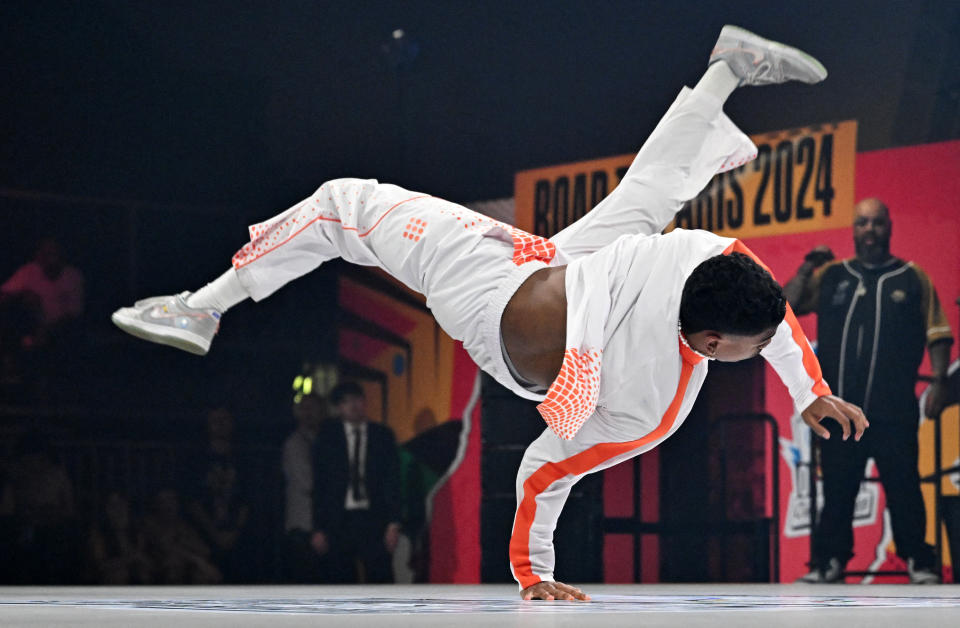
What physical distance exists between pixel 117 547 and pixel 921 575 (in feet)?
10.5

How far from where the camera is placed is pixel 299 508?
5.02 metres

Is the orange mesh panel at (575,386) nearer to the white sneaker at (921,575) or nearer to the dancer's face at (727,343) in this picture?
the dancer's face at (727,343)

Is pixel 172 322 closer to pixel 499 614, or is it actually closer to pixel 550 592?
pixel 550 592

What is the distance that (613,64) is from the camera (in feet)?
16.8

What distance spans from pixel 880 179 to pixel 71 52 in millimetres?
3407

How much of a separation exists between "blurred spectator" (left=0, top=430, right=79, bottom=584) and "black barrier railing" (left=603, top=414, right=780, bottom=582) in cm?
223

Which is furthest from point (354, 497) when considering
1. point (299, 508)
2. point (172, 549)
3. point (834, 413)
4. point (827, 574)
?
point (834, 413)

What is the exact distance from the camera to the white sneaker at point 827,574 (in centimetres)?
439

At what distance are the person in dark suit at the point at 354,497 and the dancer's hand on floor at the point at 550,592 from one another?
2804 mm

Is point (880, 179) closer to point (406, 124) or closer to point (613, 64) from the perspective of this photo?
point (613, 64)

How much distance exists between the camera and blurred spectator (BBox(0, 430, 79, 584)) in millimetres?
4738

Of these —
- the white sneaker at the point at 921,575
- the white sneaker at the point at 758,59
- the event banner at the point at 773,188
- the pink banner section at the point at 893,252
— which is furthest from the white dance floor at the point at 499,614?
the event banner at the point at 773,188

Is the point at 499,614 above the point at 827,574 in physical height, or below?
above

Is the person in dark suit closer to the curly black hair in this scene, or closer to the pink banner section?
the pink banner section
